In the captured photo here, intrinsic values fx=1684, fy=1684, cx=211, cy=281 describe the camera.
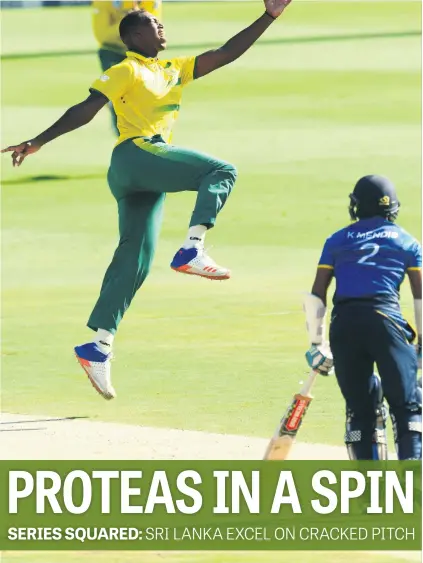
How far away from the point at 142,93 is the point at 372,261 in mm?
2880

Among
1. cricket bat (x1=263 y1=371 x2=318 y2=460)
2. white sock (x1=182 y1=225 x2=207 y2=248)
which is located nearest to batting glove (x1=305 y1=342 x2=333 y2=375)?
cricket bat (x1=263 y1=371 x2=318 y2=460)

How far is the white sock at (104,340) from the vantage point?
37.1 ft

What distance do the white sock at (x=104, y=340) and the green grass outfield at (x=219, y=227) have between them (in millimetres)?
477

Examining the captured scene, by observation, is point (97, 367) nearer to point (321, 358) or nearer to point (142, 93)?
point (142, 93)

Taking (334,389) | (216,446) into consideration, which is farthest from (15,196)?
(216,446)

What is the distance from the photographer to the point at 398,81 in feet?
114

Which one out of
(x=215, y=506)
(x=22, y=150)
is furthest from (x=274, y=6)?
(x=215, y=506)

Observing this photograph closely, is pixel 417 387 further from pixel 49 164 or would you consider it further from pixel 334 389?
pixel 49 164

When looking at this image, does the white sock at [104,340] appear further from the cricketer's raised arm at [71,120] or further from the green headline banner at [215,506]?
the green headline banner at [215,506]

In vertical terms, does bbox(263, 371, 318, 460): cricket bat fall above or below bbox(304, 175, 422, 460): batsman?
below

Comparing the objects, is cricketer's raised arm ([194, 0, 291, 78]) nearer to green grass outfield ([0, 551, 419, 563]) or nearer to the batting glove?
the batting glove

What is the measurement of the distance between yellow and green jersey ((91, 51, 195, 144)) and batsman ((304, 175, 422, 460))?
2562mm

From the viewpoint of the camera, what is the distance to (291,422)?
30.2 ft

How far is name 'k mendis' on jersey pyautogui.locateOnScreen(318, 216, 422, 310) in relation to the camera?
28.4 feet
